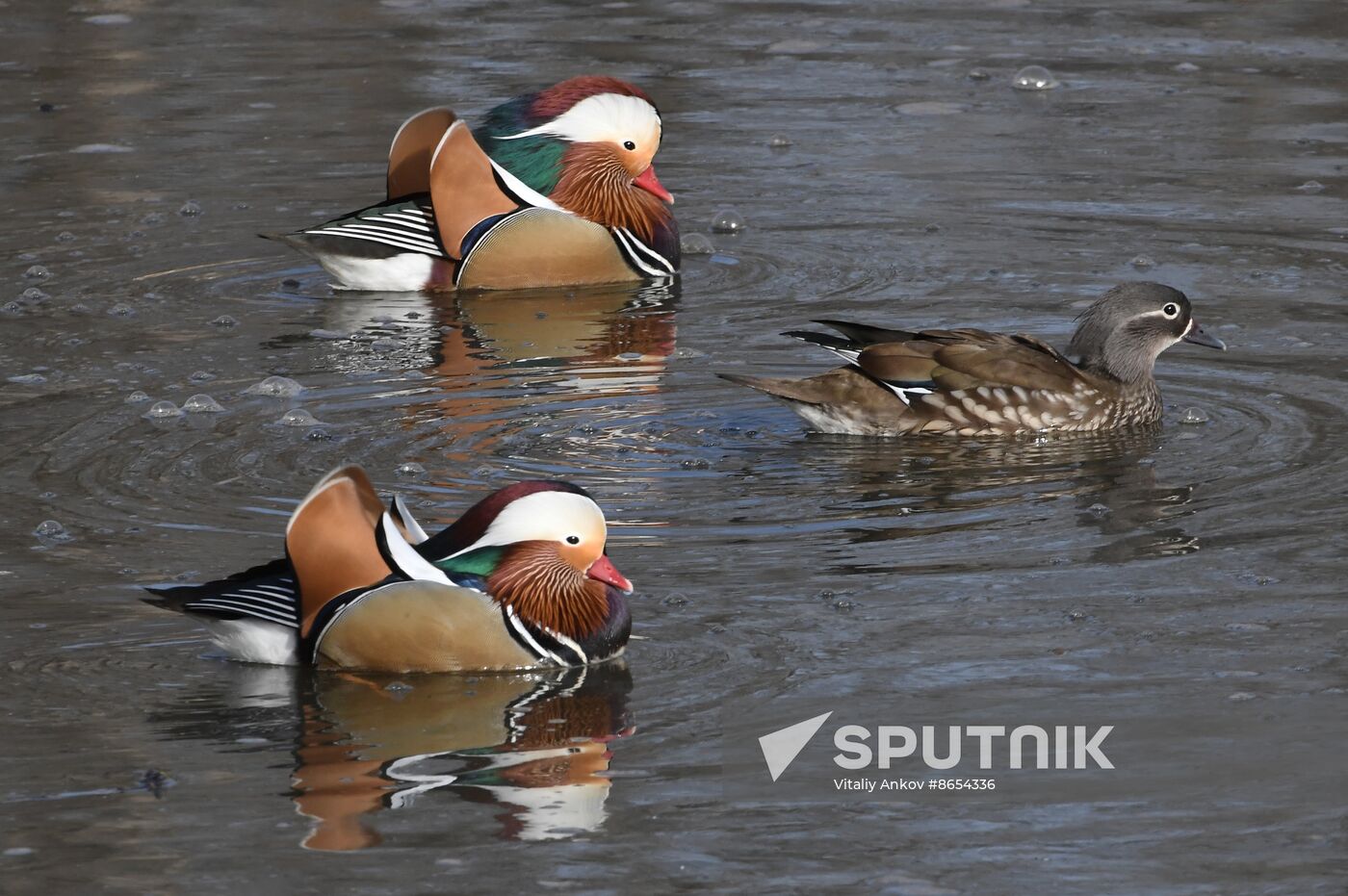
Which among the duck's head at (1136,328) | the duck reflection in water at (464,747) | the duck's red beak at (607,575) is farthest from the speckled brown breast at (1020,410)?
the duck reflection in water at (464,747)

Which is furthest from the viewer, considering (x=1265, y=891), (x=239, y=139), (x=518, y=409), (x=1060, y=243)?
(x=239, y=139)

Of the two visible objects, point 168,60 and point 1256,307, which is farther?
point 168,60

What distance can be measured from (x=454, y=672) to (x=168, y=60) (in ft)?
39.8

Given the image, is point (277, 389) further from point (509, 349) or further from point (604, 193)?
point (604, 193)

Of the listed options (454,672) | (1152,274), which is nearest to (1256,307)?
(1152,274)

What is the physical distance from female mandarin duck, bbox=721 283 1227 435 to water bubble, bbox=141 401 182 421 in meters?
2.32

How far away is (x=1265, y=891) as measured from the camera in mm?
5617

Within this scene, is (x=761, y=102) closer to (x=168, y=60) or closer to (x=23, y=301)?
(x=168, y=60)

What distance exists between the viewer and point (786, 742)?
21.4ft

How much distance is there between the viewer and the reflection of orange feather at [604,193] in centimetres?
1311

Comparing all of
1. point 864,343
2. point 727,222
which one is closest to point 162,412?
point 864,343

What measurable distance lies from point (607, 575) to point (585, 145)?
21.5 feet

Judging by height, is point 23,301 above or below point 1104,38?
below

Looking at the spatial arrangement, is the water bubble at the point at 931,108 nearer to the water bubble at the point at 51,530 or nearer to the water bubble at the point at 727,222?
the water bubble at the point at 727,222
